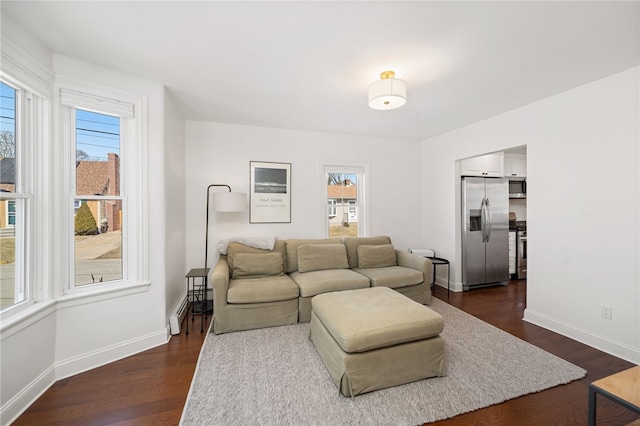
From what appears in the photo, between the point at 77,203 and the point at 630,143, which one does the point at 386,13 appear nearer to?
the point at 630,143

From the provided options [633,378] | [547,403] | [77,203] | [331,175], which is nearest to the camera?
[633,378]

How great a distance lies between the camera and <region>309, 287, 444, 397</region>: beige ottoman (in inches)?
70.3

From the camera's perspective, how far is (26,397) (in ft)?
5.61

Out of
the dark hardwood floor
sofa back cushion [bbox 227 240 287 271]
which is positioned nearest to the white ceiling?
sofa back cushion [bbox 227 240 287 271]

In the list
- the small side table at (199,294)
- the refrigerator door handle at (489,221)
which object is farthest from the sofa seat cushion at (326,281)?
the refrigerator door handle at (489,221)

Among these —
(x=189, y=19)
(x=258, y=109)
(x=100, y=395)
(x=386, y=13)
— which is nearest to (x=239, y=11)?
(x=189, y=19)

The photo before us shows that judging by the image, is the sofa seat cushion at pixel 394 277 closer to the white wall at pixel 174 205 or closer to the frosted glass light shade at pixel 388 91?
the frosted glass light shade at pixel 388 91

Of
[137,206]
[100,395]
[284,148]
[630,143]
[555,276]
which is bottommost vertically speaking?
[100,395]

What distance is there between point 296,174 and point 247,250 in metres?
1.39

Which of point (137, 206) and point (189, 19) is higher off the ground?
point (189, 19)

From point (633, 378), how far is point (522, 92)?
254 cm

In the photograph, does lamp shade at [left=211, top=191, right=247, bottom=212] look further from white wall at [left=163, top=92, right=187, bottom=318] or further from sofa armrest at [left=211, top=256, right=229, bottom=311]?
sofa armrest at [left=211, top=256, right=229, bottom=311]

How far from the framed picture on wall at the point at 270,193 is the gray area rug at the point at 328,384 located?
179cm

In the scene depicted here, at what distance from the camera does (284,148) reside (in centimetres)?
400
